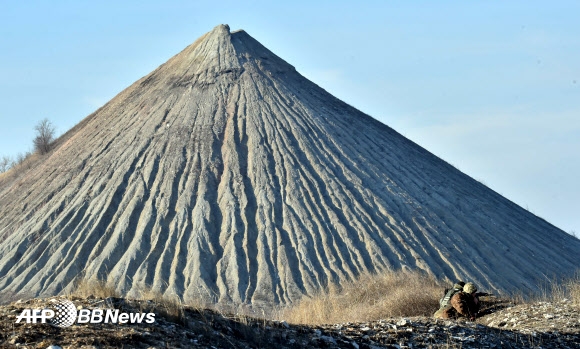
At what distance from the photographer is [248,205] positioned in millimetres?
34938

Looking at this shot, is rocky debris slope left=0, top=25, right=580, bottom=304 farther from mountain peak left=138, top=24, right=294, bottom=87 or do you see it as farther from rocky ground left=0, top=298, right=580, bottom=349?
rocky ground left=0, top=298, right=580, bottom=349

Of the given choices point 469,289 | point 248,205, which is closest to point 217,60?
point 248,205

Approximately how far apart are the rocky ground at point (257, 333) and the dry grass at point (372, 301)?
3535 millimetres

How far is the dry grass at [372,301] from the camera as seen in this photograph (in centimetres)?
1823

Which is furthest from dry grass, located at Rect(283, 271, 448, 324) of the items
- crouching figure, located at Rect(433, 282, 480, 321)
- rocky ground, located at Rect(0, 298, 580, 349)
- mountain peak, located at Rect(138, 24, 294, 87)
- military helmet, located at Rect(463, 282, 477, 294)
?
mountain peak, located at Rect(138, 24, 294, 87)

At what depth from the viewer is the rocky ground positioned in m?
9.19

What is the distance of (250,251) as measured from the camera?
107 ft

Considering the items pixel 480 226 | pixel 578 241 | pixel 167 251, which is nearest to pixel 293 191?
pixel 167 251

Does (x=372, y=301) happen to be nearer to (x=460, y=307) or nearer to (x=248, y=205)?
(x=460, y=307)

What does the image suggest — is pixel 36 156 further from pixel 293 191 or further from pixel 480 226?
pixel 480 226

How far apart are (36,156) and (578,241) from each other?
29.2m

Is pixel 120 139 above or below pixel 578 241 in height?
above

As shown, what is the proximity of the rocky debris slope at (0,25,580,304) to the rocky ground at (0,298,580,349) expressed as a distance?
1671cm

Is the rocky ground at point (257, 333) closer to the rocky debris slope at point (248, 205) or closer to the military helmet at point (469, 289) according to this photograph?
the military helmet at point (469, 289)
